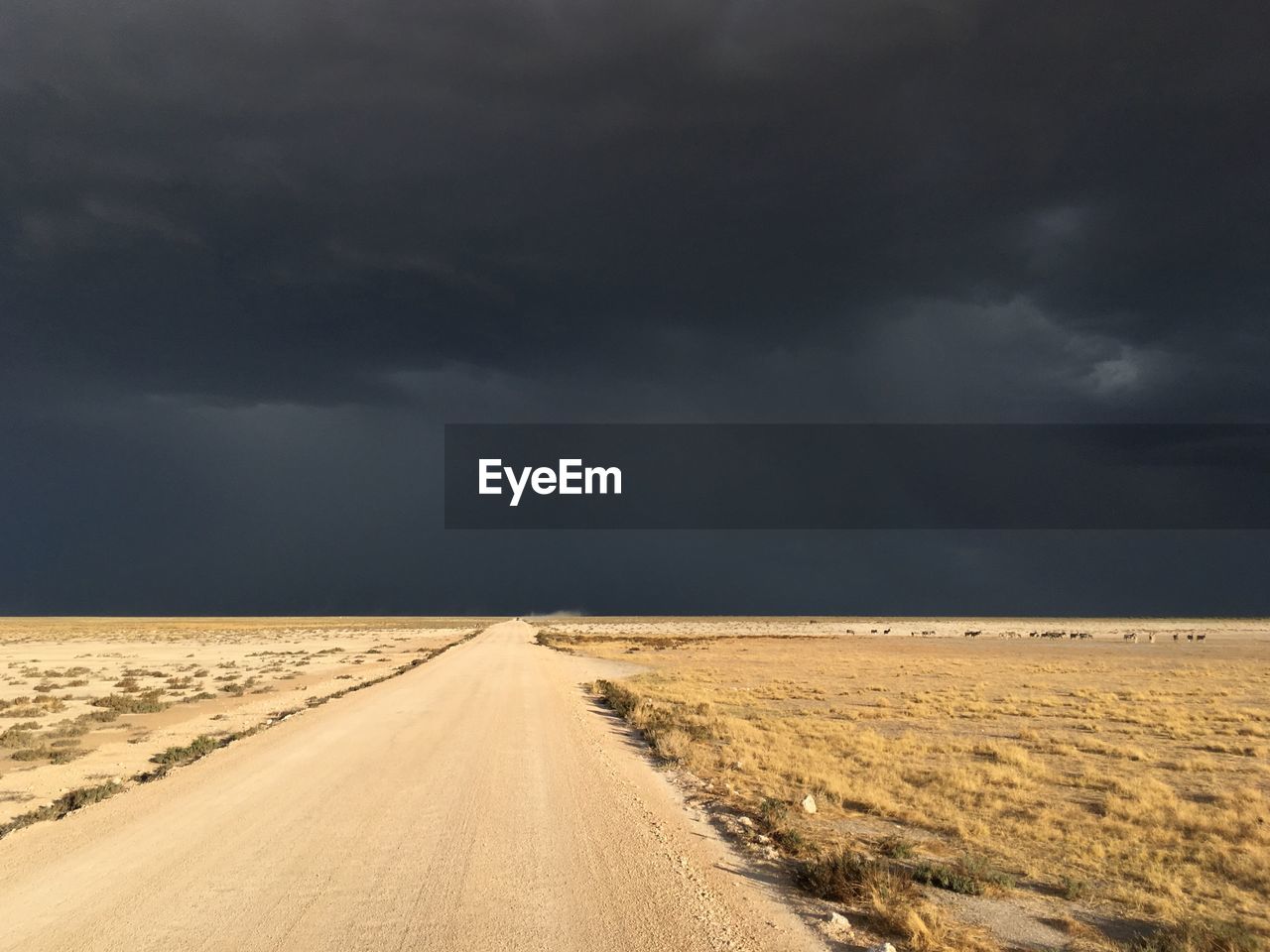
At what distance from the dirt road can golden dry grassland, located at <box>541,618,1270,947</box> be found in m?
Result: 2.40

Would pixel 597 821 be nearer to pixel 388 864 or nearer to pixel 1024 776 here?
pixel 388 864

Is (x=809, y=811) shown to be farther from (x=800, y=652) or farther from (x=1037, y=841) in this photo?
(x=800, y=652)

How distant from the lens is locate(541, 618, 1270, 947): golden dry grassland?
416 inches

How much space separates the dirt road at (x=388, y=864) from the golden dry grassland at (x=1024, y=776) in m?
2.40

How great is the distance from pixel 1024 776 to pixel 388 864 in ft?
46.0

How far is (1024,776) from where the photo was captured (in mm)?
17141

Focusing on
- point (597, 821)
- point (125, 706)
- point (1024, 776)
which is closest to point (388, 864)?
point (597, 821)

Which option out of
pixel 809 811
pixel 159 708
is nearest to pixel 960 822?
pixel 809 811

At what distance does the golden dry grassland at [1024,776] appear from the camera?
1057 cm

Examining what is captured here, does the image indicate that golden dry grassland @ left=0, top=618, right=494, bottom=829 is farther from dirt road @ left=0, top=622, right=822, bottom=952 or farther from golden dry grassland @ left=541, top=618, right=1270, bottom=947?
golden dry grassland @ left=541, top=618, right=1270, bottom=947

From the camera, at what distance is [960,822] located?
13117 mm

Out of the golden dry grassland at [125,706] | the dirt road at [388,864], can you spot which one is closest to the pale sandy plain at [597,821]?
the dirt road at [388,864]

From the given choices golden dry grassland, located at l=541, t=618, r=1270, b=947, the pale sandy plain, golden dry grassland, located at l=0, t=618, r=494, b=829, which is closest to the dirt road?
the pale sandy plain

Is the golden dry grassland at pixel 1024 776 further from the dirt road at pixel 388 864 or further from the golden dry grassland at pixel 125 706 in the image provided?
the golden dry grassland at pixel 125 706
